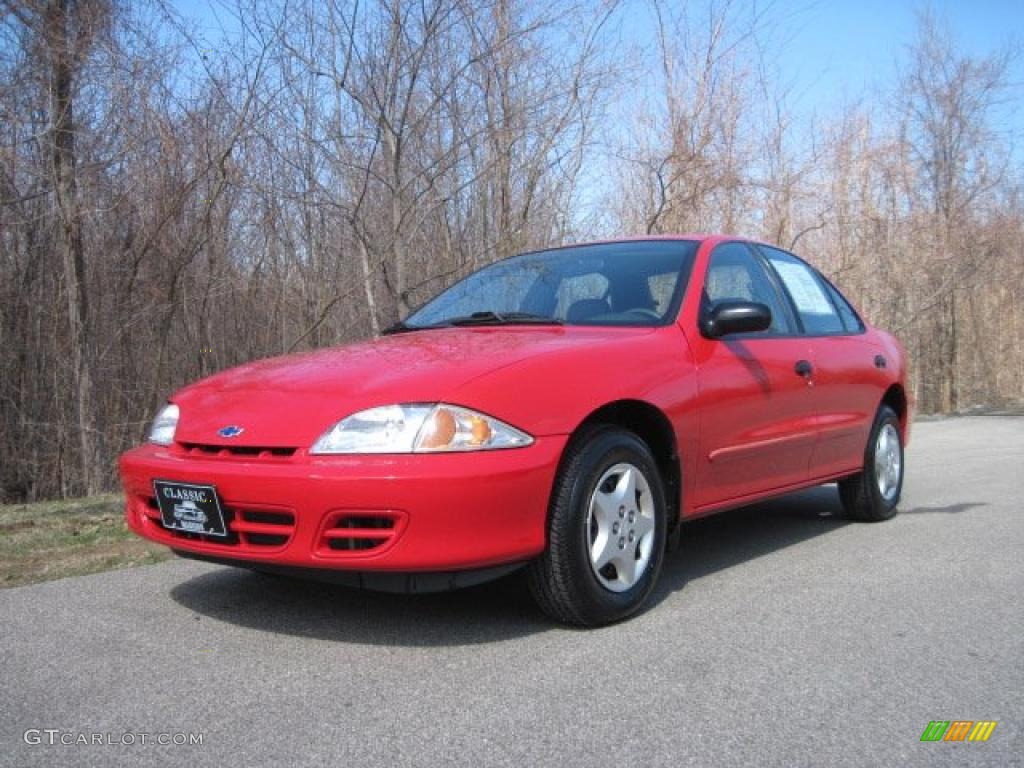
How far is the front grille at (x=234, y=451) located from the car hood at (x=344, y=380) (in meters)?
0.02

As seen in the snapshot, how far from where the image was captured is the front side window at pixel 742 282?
445cm

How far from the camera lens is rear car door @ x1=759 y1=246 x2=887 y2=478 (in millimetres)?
4918

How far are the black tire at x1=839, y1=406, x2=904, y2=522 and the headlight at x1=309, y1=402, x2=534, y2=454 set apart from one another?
3.12 meters

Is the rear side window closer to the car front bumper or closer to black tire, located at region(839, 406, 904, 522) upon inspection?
black tire, located at region(839, 406, 904, 522)

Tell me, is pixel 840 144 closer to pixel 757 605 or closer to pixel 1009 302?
pixel 1009 302

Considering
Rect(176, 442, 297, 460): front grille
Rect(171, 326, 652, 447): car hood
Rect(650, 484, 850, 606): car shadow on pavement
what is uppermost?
Rect(171, 326, 652, 447): car hood

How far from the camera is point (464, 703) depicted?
272 cm

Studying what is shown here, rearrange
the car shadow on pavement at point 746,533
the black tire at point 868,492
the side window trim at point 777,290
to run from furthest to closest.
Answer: the black tire at point 868,492 < the side window trim at point 777,290 < the car shadow on pavement at point 746,533

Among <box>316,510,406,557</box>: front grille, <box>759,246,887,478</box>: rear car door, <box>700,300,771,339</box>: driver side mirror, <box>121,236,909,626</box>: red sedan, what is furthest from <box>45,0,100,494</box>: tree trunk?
<box>316,510,406,557</box>: front grille

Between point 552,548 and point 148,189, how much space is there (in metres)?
6.97

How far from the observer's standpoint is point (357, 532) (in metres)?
3.03

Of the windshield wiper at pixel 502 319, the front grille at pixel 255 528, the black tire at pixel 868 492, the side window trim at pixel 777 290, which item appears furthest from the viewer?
the black tire at pixel 868 492

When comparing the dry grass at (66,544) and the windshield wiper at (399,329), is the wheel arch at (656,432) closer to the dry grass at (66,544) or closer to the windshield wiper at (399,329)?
the windshield wiper at (399,329)

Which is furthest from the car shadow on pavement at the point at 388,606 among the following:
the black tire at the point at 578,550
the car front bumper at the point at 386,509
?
the car front bumper at the point at 386,509
